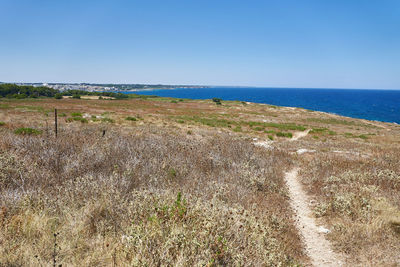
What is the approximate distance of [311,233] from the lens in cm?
578

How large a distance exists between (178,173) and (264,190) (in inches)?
116

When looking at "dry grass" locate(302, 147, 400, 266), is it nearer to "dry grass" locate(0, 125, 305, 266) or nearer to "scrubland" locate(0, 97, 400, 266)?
"scrubland" locate(0, 97, 400, 266)

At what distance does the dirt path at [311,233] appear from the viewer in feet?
15.5

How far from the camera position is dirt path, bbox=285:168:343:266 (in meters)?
4.71

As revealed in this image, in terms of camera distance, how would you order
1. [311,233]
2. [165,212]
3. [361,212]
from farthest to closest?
[361,212], [311,233], [165,212]

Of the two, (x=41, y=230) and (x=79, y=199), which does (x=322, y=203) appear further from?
(x=41, y=230)

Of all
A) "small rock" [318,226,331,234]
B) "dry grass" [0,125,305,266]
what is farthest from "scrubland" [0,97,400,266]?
"small rock" [318,226,331,234]

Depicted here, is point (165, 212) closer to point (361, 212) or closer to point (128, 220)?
point (128, 220)

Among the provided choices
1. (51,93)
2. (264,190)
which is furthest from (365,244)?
(51,93)

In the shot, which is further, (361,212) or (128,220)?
(361,212)

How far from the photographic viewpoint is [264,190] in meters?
7.63

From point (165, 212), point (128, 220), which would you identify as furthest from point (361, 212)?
point (128, 220)

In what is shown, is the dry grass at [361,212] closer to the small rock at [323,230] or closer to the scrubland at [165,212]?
the scrubland at [165,212]

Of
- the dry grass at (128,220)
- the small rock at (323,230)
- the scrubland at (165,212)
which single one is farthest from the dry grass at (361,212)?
the dry grass at (128,220)
